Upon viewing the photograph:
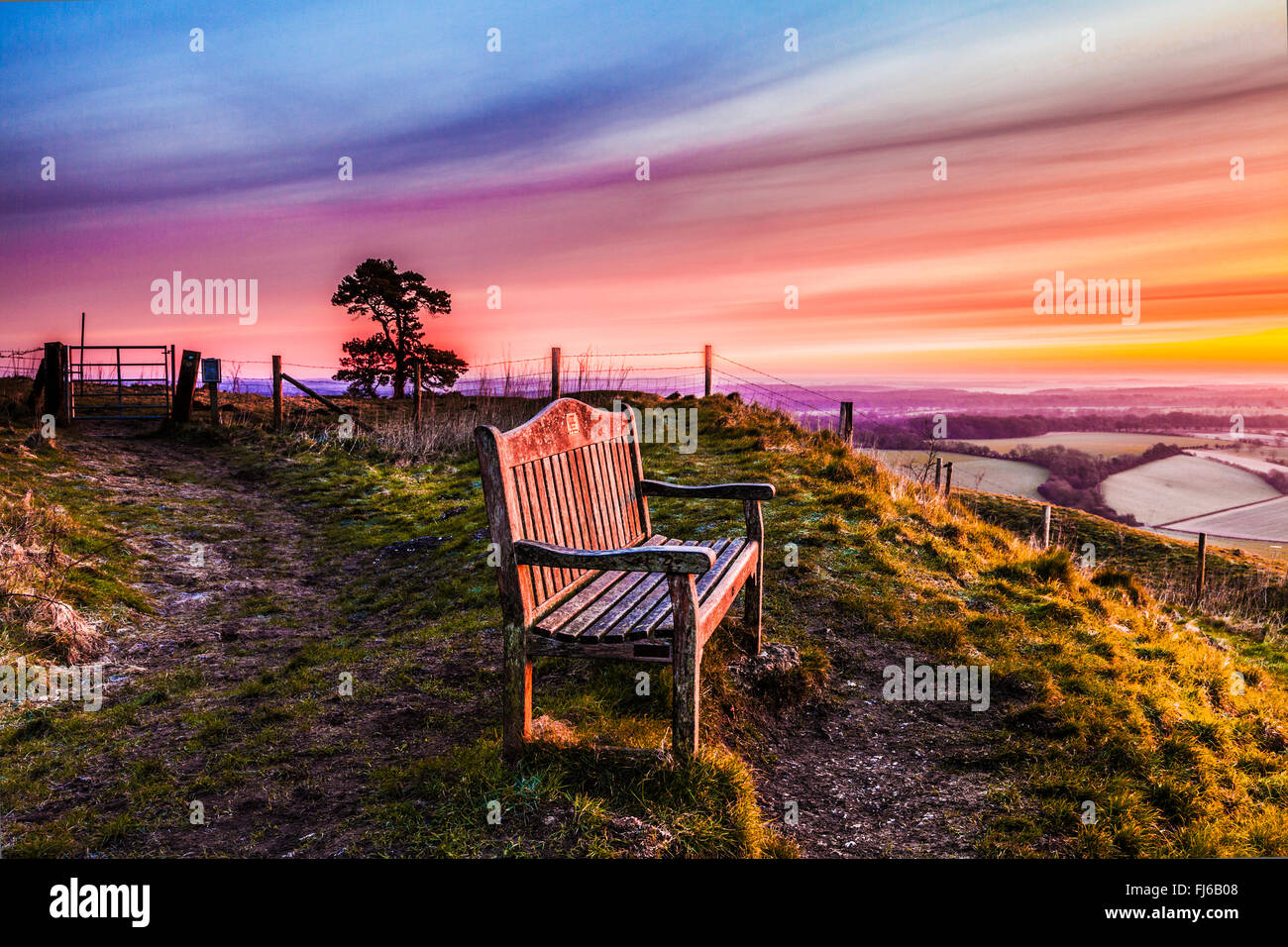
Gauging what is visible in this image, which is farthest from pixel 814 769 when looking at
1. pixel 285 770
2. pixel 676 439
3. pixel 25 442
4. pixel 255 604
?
pixel 25 442

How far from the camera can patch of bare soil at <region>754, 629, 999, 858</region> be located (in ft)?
10.8

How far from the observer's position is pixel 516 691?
127 inches

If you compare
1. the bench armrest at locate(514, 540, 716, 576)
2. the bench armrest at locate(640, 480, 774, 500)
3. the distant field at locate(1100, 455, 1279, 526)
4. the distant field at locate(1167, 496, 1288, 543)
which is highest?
the bench armrest at locate(640, 480, 774, 500)

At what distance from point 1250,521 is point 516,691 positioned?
210ft

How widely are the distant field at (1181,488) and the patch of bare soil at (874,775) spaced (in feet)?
169

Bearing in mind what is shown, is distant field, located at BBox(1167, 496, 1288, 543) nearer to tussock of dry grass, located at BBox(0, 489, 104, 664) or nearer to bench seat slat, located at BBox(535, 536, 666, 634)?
bench seat slat, located at BBox(535, 536, 666, 634)

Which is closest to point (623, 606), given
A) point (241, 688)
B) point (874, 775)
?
point (874, 775)

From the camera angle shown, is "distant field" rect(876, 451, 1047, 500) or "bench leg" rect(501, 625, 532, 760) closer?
"bench leg" rect(501, 625, 532, 760)

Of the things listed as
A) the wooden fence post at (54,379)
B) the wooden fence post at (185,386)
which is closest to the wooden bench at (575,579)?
the wooden fence post at (185,386)

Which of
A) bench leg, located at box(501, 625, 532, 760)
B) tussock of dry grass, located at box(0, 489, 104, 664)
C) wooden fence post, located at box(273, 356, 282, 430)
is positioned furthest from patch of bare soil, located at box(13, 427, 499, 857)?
wooden fence post, located at box(273, 356, 282, 430)

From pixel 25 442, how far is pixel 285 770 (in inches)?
453

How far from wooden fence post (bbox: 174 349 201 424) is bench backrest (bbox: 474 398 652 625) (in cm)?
1471

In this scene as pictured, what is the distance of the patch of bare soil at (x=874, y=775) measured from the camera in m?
3.30

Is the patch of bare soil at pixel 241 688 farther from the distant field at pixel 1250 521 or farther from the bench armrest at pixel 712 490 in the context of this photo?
the distant field at pixel 1250 521
